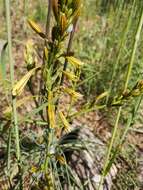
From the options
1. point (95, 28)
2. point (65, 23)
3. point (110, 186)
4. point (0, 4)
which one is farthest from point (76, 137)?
point (0, 4)

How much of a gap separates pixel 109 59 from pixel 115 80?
20 cm

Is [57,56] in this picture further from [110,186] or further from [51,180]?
[110,186]

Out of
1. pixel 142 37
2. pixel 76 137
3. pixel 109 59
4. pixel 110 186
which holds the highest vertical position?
pixel 142 37

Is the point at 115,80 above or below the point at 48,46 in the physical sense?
below

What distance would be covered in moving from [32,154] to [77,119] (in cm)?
69

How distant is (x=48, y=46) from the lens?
32.2 inches

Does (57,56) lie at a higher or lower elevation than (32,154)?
higher

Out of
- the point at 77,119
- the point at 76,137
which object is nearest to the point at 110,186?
the point at 76,137

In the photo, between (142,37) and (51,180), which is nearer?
(51,180)

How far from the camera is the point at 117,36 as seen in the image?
82.7 inches

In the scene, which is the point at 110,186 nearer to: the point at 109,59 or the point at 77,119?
the point at 77,119

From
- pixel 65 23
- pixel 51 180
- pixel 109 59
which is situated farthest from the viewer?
pixel 109 59

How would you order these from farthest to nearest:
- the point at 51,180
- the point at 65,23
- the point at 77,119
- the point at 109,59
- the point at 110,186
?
the point at 109,59, the point at 77,119, the point at 110,186, the point at 51,180, the point at 65,23

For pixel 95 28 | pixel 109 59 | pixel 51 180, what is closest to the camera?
pixel 51 180
